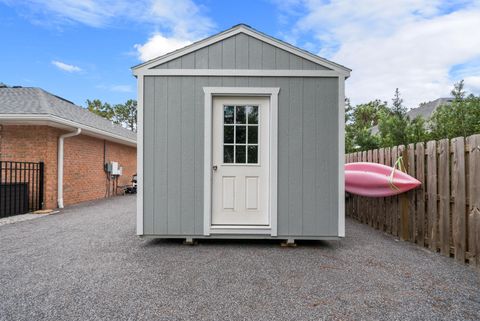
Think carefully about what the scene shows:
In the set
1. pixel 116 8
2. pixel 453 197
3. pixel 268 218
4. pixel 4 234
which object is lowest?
pixel 4 234

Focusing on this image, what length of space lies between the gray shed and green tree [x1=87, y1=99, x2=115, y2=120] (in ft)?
90.7

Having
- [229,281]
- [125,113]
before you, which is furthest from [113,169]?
[125,113]

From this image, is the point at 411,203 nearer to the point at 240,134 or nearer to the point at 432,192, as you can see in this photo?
the point at 432,192

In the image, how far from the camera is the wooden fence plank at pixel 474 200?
2672 mm

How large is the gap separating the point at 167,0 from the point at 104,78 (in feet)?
33.9

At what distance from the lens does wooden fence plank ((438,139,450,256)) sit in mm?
3043

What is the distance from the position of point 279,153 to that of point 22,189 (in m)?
6.51

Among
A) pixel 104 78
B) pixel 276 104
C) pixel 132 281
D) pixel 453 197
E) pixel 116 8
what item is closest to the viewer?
pixel 132 281

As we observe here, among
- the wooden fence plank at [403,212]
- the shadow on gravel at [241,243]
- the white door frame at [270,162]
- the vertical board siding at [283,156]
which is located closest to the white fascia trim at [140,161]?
the shadow on gravel at [241,243]

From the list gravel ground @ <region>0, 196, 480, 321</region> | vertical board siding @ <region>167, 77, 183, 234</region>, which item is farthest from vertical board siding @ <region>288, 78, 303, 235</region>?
vertical board siding @ <region>167, 77, 183, 234</region>

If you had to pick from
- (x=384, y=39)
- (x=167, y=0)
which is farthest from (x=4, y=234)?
(x=384, y=39)

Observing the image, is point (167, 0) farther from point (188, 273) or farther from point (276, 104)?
point (188, 273)

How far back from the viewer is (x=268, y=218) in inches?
142

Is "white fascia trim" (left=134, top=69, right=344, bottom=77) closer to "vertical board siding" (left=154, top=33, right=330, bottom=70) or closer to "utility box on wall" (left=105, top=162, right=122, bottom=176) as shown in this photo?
"vertical board siding" (left=154, top=33, right=330, bottom=70)
